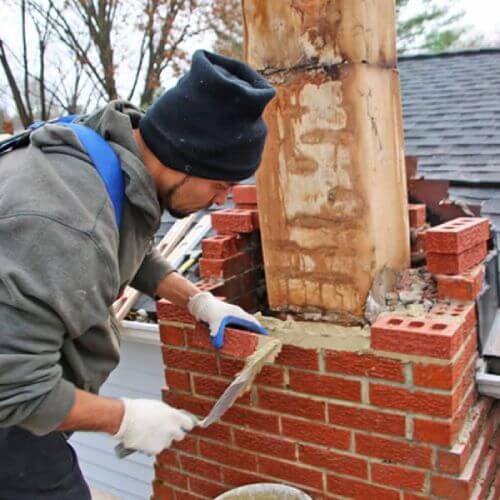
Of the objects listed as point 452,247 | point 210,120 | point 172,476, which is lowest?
point 172,476

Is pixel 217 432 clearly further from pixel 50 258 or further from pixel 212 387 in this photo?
pixel 50 258

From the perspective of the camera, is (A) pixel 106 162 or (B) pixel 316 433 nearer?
(A) pixel 106 162

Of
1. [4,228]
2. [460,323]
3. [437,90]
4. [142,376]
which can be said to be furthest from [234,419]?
[437,90]

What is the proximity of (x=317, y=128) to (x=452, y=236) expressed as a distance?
1.97 ft

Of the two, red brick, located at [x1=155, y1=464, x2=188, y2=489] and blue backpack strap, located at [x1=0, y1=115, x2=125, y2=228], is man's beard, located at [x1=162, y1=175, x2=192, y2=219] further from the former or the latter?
red brick, located at [x1=155, y1=464, x2=188, y2=489]

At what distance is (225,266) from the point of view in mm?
Answer: 2396

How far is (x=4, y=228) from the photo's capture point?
129cm

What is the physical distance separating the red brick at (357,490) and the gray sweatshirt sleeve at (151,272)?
1.06m

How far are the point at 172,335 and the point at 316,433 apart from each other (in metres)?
0.74

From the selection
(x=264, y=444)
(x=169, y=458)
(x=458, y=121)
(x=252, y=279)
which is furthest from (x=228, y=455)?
(x=458, y=121)

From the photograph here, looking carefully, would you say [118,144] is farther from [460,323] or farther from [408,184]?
[408,184]

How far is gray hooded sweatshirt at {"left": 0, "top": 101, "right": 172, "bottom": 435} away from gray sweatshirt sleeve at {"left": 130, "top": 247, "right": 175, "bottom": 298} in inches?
28.9

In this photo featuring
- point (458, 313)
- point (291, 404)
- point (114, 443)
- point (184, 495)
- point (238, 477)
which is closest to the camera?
point (458, 313)

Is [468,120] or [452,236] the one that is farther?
[468,120]
